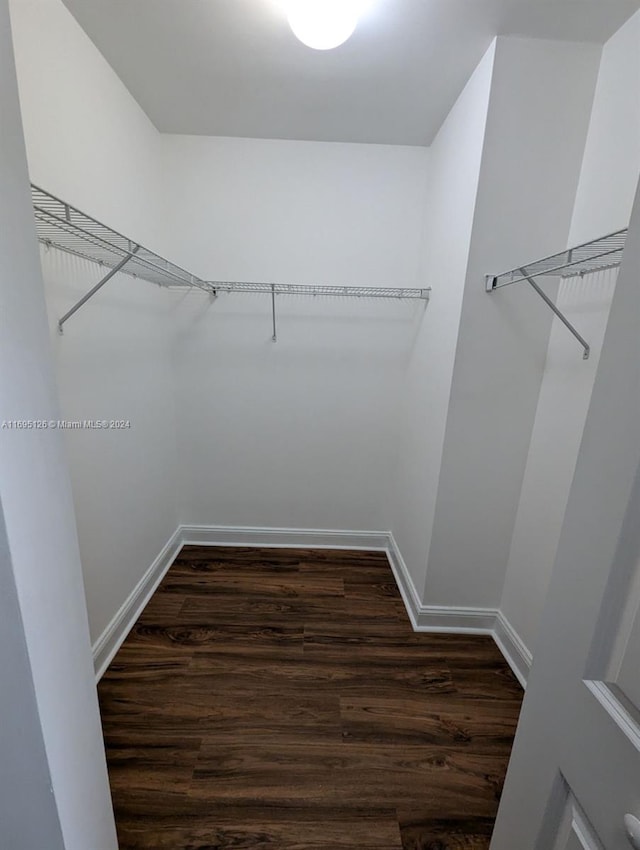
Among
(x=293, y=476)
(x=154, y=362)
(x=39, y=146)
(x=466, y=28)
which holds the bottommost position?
(x=293, y=476)

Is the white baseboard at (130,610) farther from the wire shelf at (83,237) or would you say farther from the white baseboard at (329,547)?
the wire shelf at (83,237)

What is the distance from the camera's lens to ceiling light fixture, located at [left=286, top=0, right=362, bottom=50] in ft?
3.69

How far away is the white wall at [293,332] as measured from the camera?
6.63ft

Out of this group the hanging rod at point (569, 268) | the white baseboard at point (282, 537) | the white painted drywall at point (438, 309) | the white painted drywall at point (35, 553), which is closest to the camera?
the white painted drywall at point (35, 553)

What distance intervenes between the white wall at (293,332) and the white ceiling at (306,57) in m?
0.19

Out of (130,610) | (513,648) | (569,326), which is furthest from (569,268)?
(130,610)

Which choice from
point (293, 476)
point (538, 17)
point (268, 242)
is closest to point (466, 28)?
point (538, 17)

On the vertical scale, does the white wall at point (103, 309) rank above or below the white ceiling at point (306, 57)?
below

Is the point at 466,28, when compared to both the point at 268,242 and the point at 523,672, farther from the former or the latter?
the point at 523,672

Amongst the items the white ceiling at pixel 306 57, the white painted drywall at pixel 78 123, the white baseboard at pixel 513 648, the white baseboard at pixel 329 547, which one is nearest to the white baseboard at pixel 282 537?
the white baseboard at pixel 329 547

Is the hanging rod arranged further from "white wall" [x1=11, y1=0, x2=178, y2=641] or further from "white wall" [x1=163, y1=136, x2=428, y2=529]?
Answer: "white wall" [x1=11, y1=0, x2=178, y2=641]

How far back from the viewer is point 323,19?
1146 millimetres

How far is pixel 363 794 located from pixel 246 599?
1058 millimetres

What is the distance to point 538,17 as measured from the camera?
4.06 feet
